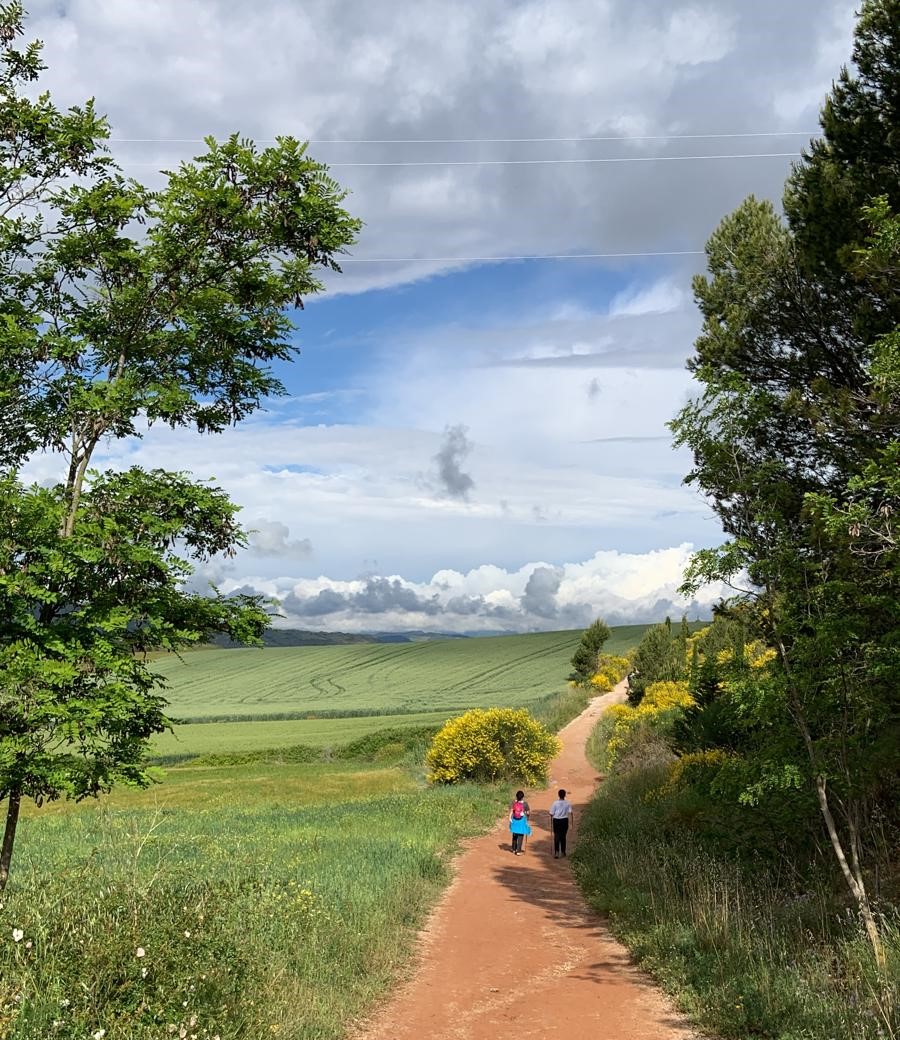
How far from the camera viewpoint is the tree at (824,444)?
9.54 meters

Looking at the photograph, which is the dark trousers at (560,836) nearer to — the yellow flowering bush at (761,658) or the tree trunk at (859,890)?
the yellow flowering bush at (761,658)

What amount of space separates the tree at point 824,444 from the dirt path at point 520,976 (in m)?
3.10

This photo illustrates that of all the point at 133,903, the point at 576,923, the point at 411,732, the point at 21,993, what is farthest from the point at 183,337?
the point at 411,732

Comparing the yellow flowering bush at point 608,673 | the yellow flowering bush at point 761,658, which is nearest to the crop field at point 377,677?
the yellow flowering bush at point 608,673

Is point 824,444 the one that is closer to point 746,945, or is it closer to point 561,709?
point 746,945

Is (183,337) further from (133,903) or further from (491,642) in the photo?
(491,642)

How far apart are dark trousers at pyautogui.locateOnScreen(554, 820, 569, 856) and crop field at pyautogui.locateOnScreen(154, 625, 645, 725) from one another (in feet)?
177

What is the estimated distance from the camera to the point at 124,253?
348 inches

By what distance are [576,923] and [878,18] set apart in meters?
15.6

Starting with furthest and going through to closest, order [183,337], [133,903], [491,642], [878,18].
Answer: [491,642] < [878,18] < [183,337] < [133,903]

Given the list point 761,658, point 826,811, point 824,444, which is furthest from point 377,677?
point 826,811

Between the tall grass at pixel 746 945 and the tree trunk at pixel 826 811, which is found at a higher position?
the tree trunk at pixel 826 811

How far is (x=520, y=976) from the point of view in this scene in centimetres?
1006

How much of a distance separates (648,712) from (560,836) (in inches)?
728
